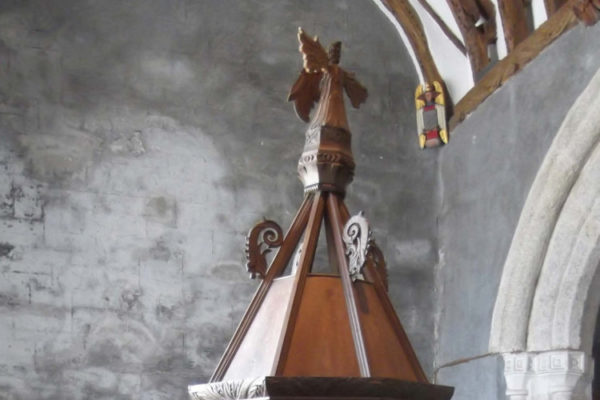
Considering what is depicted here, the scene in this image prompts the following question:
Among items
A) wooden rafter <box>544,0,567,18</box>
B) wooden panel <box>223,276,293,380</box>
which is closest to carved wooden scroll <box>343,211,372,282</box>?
wooden panel <box>223,276,293,380</box>

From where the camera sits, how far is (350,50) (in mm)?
6168

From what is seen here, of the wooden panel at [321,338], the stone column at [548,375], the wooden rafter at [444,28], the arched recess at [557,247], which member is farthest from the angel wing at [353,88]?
the wooden rafter at [444,28]

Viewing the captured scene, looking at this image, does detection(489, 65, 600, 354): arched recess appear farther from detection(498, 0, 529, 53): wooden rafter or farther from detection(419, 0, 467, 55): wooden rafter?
detection(419, 0, 467, 55): wooden rafter

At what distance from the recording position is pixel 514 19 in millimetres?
5191

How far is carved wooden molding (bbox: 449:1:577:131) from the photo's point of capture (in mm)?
4727

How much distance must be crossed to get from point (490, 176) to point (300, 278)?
3469 mm

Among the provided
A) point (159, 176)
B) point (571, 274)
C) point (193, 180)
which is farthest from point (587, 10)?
point (159, 176)

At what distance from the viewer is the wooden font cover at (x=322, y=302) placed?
190 centimetres

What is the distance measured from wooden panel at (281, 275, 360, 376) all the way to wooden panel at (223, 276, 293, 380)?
0.04m

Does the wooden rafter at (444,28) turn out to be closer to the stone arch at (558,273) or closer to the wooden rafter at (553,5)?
the wooden rafter at (553,5)

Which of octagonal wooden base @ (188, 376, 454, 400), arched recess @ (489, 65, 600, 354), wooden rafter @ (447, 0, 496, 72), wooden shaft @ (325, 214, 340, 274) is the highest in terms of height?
wooden rafter @ (447, 0, 496, 72)

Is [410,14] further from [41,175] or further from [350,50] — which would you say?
[41,175]

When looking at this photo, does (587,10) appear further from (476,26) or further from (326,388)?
(326,388)

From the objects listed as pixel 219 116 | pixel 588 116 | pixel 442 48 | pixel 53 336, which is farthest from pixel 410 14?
pixel 53 336
